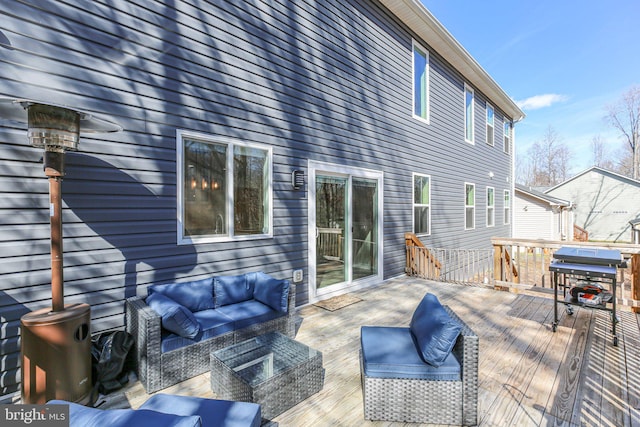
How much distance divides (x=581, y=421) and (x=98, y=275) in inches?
153

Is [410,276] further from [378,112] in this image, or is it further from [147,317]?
[147,317]

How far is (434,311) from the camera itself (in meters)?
2.32

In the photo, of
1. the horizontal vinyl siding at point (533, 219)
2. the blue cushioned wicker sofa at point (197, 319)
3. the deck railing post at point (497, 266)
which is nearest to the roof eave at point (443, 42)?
the deck railing post at point (497, 266)

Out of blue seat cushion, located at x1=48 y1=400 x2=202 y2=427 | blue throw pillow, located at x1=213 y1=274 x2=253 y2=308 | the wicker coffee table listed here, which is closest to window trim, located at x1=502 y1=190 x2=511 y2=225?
blue throw pillow, located at x1=213 y1=274 x2=253 y2=308

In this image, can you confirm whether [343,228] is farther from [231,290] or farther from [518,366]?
[518,366]

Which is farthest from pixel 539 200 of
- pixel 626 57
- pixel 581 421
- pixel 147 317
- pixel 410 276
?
pixel 147 317

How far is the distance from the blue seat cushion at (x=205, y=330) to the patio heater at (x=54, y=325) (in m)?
0.54

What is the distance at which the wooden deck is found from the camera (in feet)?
7.13

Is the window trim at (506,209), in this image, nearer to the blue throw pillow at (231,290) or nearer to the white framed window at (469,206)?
the white framed window at (469,206)

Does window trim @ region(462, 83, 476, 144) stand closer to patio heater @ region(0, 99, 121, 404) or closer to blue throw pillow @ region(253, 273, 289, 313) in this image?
blue throw pillow @ region(253, 273, 289, 313)

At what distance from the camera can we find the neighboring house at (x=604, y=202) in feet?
61.2

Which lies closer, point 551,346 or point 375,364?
point 375,364

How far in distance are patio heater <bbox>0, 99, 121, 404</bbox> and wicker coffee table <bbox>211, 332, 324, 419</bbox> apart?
3.05ft

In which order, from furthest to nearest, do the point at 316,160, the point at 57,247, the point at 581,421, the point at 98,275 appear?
1. the point at 316,160
2. the point at 98,275
3. the point at 57,247
4. the point at 581,421
